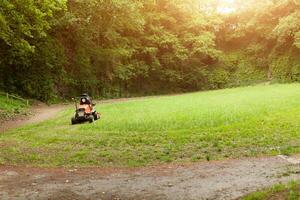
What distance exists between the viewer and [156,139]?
1502 centimetres

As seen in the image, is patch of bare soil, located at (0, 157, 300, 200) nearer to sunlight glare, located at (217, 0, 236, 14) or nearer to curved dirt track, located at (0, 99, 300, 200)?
curved dirt track, located at (0, 99, 300, 200)

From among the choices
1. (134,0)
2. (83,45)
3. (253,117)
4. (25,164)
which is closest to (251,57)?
(134,0)

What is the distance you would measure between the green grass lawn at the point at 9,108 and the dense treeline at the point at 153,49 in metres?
5.11

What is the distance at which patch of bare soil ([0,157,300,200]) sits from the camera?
859 centimetres

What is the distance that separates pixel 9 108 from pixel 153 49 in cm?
2186

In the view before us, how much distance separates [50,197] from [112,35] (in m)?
34.1

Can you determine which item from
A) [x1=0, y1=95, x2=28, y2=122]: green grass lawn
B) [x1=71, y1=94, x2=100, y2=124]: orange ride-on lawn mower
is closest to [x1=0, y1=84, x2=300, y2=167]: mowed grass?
[x1=71, y1=94, x2=100, y2=124]: orange ride-on lawn mower

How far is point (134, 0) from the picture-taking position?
4166cm

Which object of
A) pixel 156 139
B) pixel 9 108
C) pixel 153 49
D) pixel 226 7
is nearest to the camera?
pixel 156 139

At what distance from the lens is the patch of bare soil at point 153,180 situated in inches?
338

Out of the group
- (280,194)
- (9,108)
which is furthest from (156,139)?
(9,108)

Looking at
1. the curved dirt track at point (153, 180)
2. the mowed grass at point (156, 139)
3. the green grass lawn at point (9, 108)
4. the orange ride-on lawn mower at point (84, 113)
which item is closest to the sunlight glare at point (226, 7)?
the green grass lawn at point (9, 108)

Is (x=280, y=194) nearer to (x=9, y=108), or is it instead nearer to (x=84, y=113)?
(x=84, y=113)

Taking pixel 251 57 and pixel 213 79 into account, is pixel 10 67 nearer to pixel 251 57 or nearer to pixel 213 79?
pixel 213 79
